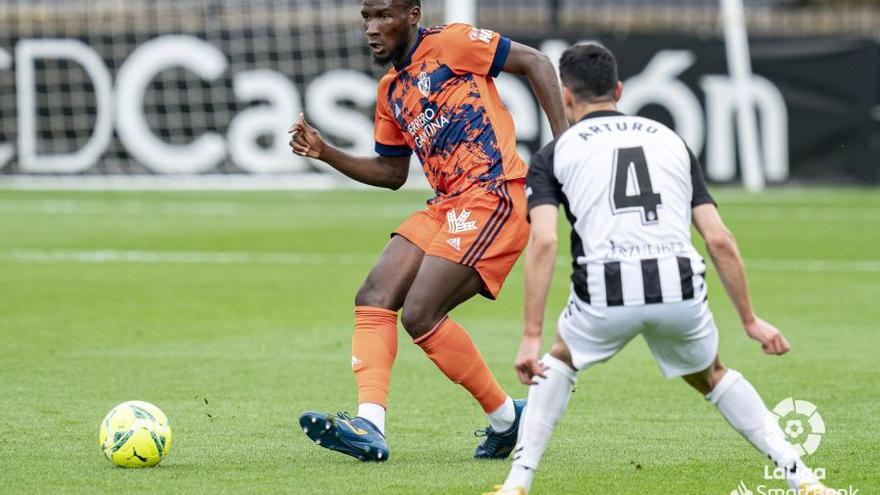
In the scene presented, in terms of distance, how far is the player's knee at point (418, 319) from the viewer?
6543mm

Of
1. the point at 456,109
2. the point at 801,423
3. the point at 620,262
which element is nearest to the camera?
the point at 620,262

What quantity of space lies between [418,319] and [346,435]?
60 centimetres

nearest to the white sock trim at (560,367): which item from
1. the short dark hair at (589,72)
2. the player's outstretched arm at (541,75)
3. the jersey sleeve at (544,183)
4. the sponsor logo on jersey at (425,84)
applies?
the jersey sleeve at (544,183)

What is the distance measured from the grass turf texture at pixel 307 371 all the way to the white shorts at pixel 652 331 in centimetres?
71

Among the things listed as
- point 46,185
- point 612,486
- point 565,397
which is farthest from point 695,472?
point 46,185

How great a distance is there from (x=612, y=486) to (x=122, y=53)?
18597mm

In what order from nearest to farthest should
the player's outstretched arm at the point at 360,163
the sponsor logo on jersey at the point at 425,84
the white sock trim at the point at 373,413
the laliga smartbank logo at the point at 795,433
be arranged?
the laliga smartbank logo at the point at 795,433 → the white sock trim at the point at 373,413 → the sponsor logo on jersey at the point at 425,84 → the player's outstretched arm at the point at 360,163

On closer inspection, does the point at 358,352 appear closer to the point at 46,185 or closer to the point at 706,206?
the point at 706,206

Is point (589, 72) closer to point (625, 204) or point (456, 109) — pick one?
point (625, 204)

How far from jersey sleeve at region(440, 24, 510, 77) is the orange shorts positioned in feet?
1.83

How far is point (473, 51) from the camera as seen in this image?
6.84 m

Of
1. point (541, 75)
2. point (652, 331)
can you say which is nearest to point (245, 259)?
point (541, 75)

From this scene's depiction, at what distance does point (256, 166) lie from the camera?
75.8 ft

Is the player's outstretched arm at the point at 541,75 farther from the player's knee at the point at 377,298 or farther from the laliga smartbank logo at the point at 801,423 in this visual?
the laliga smartbank logo at the point at 801,423
